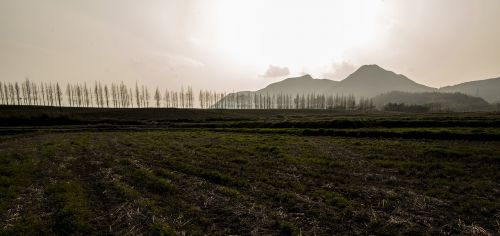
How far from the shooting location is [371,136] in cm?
3659

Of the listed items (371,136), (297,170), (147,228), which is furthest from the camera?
(371,136)

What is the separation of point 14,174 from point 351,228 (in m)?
22.1

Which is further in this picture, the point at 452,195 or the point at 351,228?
the point at 452,195

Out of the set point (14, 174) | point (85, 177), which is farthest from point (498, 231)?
point (14, 174)

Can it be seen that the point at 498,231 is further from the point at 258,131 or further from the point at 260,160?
the point at 258,131

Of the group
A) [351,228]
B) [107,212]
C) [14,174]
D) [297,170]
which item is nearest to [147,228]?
[107,212]

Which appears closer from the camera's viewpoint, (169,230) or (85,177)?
(169,230)

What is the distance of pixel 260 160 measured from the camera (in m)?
21.5

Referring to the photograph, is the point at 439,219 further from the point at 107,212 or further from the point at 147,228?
the point at 107,212

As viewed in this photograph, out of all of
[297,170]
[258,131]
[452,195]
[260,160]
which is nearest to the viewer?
[452,195]

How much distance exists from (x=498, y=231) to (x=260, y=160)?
15.0 metres

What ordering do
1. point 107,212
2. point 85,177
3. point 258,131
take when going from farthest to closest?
point 258,131 → point 85,177 → point 107,212

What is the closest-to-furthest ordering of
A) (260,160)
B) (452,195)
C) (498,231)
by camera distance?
(498,231) < (452,195) < (260,160)

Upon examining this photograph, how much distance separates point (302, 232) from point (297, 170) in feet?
29.4
